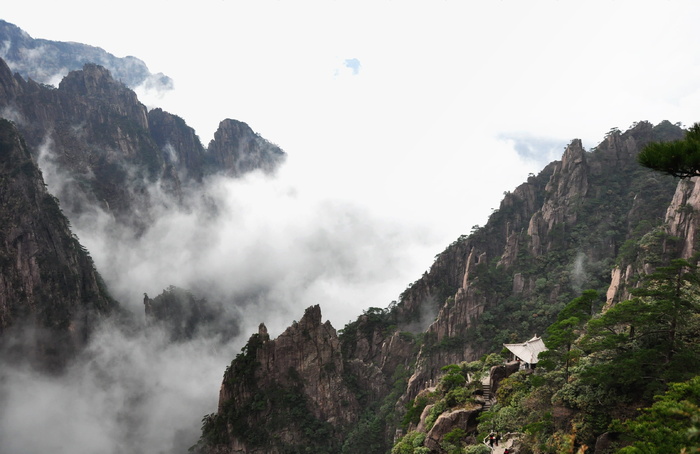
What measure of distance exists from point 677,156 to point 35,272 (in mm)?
123551

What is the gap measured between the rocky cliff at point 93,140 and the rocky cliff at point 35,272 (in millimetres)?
48864

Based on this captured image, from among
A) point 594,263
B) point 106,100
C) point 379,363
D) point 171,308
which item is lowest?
point 379,363

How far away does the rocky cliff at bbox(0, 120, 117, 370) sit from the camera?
3861 inches

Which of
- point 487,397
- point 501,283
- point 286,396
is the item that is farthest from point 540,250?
point 487,397

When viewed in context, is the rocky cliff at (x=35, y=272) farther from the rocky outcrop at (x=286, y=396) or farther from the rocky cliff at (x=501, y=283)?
the rocky cliff at (x=501, y=283)

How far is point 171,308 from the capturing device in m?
146

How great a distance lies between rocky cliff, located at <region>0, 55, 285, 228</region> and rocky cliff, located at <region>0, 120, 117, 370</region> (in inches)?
1924

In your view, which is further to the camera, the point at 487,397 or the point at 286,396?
the point at 286,396

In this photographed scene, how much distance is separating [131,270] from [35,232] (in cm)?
6982

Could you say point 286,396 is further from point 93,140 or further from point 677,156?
point 93,140

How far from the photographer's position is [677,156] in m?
15.2

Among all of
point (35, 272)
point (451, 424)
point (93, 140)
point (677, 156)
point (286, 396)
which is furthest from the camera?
point (93, 140)

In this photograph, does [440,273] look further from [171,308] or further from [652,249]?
[171,308]

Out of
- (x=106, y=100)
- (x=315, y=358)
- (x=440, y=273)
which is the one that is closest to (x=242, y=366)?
(x=315, y=358)
